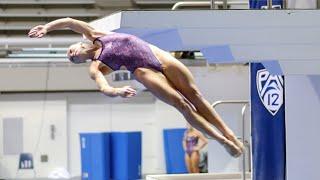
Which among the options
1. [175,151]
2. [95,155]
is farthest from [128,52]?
[175,151]

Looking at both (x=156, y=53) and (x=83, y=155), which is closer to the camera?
(x=156, y=53)

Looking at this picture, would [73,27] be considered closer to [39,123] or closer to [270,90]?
[270,90]

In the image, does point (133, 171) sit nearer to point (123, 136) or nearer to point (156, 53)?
point (123, 136)

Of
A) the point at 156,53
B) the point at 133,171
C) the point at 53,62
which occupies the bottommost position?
the point at 133,171

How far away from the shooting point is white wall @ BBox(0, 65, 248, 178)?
13070mm

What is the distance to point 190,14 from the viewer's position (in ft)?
9.95

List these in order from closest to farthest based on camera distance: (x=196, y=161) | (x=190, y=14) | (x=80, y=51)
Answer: (x=190, y=14)
(x=80, y=51)
(x=196, y=161)

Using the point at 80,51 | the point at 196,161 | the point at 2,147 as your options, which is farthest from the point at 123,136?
the point at 80,51

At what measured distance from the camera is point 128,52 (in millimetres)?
3092

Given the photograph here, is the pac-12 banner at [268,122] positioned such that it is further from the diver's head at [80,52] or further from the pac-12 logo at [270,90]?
the diver's head at [80,52]

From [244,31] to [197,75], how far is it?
25.4 ft

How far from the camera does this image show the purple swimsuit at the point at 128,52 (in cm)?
308

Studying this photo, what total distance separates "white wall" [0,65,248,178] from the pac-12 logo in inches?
330

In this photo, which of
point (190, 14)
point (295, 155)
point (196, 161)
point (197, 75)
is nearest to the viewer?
point (190, 14)
